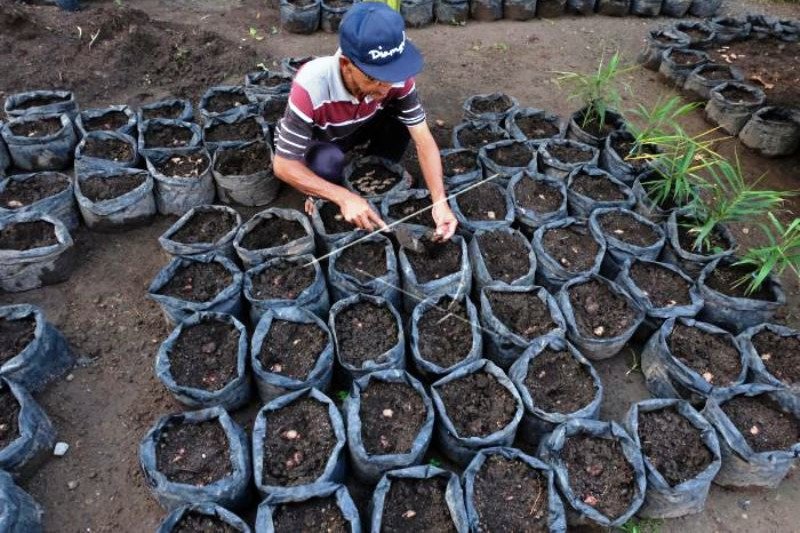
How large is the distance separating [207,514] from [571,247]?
214 centimetres

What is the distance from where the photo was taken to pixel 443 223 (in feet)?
8.92

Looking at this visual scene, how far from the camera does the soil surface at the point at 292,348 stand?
8.00 feet

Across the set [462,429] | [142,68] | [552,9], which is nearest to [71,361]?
[462,429]

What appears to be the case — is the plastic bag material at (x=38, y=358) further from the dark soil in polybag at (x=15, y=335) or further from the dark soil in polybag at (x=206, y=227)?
the dark soil in polybag at (x=206, y=227)

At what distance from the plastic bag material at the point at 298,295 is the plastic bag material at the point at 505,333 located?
78 cm

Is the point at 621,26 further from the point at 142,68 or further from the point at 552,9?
the point at 142,68

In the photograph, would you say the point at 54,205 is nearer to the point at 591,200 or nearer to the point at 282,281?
the point at 282,281

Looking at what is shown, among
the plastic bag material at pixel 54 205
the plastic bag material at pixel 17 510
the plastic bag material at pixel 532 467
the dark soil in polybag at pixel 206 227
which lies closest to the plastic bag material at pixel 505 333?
the plastic bag material at pixel 532 467

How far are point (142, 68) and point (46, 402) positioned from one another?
9.58ft

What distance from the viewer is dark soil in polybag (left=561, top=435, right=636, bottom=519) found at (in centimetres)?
213

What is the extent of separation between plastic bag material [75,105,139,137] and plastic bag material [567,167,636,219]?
2771 mm

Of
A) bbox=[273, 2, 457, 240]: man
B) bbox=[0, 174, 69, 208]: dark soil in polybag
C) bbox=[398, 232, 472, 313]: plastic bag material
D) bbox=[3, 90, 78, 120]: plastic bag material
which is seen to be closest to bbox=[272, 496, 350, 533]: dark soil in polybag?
bbox=[398, 232, 472, 313]: plastic bag material

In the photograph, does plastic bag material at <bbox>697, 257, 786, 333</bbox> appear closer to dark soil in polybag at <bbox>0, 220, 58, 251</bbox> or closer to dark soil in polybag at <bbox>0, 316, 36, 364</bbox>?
dark soil in polybag at <bbox>0, 316, 36, 364</bbox>

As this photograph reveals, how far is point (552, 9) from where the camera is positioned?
5625 millimetres
